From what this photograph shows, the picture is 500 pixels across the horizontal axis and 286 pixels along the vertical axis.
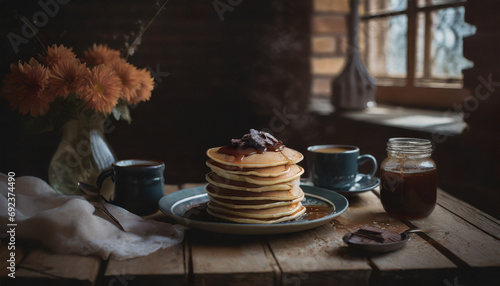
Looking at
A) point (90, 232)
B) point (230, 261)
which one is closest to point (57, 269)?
point (90, 232)

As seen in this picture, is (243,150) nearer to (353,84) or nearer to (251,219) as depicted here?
(251,219)

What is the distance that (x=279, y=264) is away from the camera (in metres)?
0.85

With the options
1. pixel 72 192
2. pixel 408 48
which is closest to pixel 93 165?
pixel 72 192

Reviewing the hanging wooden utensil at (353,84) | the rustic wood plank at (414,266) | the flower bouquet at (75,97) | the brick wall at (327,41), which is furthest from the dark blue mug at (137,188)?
the brick wall at (327,41)

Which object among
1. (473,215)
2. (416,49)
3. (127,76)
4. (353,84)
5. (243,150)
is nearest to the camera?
(243,150)

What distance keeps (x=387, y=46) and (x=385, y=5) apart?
8.4 inches

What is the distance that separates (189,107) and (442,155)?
1259 millimetres

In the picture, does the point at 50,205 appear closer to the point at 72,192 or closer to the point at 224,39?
the point at 72,192

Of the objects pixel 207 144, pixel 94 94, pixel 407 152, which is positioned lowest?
pixel 207 144

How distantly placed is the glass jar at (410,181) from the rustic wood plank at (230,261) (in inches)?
13.6

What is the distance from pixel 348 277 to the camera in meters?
0.83

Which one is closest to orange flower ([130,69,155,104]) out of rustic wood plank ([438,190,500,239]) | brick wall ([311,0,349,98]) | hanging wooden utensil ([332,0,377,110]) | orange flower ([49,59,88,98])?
orange flower ([49,59,88,98])

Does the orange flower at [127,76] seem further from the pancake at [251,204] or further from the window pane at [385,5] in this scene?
the window pane at [385,5]

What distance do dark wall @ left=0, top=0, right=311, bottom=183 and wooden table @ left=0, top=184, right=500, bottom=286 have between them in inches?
61.5
